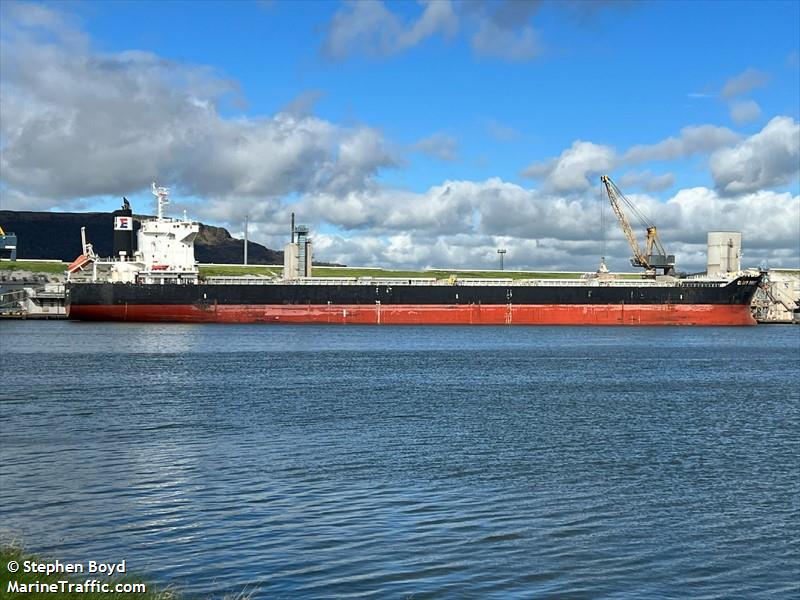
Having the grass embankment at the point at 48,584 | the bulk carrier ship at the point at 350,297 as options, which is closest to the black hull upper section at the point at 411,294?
the bulk carrier ship at the point at 350,297

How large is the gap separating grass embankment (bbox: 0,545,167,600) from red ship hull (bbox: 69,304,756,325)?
60468mm

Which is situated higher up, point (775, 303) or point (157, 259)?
point (157, 259)

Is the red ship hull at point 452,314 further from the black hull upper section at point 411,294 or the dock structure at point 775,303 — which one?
the dock structure at point 775,303

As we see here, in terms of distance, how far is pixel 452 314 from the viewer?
239 ft

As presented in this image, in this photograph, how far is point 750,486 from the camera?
16.5 metres

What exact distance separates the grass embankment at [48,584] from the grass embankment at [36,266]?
337 ft

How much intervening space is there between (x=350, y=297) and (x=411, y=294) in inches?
200

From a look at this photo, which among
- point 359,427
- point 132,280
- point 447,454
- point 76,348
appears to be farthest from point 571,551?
point 132,280

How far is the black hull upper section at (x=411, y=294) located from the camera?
225 ft

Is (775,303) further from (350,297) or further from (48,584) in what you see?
(48,584)

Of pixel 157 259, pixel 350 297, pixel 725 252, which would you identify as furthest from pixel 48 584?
pixel 725 252

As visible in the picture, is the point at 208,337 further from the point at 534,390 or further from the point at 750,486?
the point at 750,486

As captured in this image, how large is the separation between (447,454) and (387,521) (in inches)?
227

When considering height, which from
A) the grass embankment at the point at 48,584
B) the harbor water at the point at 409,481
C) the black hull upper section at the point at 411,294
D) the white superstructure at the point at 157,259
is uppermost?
the white superstructure at the point at 157,259
